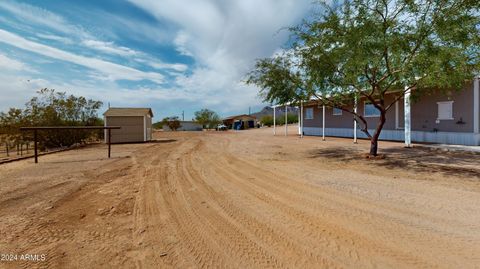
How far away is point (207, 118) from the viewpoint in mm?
64062

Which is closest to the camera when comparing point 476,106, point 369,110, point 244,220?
point 244,220

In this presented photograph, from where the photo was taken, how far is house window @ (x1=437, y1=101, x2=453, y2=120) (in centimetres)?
1331

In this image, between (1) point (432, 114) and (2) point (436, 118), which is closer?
(2) point (436, 118)

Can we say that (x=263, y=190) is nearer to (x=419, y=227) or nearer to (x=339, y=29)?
(x=419, y=227)

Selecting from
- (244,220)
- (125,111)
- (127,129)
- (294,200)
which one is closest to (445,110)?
(294,200)

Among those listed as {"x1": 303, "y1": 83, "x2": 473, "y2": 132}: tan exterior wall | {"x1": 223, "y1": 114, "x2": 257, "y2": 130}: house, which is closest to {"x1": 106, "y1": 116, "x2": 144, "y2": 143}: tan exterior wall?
{"x1": 303, "y1": 83, "x2": 473, "y2": 132}: tan exterior wall

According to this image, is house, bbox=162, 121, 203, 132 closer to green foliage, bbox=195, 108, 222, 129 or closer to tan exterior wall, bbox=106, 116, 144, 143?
green foliage, bbox=195, 108, 222, 129

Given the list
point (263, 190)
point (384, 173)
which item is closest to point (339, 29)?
point (384, 173)

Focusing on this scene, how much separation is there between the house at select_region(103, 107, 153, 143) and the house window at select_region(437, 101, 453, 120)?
2106 centimetres

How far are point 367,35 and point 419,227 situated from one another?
262 inches

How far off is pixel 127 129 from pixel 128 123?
524 millimetres

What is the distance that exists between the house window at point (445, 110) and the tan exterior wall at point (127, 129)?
2130 centimetres

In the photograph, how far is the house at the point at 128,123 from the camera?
2048 cm

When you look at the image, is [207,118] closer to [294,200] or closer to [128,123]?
[128,123]
